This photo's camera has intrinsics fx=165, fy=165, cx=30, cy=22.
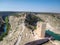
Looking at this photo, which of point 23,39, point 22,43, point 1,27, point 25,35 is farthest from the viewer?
point 1,27

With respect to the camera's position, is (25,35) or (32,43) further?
(25,35)

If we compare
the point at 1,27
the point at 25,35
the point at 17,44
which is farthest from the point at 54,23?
the point at 17,44

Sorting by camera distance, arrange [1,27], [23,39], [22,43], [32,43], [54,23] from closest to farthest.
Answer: [32,43]
[22,43]
[23,39]
[54,23]
[1,27]

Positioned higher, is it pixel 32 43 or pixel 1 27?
pixel 32 43

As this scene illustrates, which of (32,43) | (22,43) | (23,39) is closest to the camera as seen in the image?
(32,43)

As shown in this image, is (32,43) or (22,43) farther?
(22,43)

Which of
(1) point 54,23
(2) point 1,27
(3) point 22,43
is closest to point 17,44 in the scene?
(3) point 22,43

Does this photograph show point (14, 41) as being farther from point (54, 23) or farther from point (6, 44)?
point (54, 23)

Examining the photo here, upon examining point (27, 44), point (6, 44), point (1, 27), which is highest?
point (27, 44)

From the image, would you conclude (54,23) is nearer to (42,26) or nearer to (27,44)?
(42,26)
